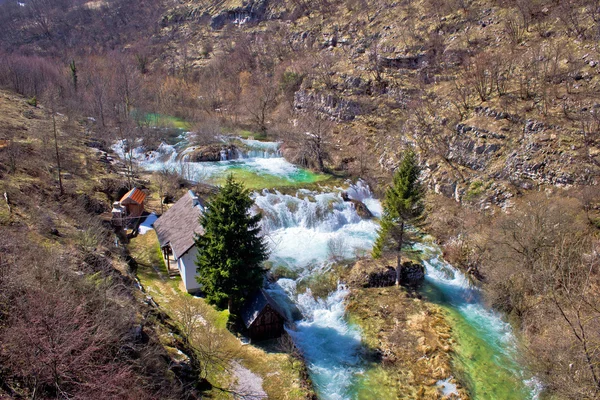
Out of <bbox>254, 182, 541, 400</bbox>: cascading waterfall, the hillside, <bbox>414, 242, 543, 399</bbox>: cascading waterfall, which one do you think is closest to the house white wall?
<bbox>254, 182, 541, 400</bbox>: cascading waterfall

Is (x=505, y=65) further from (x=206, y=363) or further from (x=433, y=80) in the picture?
(x=206, y=363)

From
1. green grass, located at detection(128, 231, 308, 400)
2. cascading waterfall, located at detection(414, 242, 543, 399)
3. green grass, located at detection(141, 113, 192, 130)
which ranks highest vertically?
green grass, located at detection(141, 113, 192, 130)

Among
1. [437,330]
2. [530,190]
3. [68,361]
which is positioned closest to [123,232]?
[68,361]

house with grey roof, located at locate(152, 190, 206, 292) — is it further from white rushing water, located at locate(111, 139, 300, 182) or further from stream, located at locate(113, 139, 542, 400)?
white rushing water, located at locate(111, 139, 300, 182)

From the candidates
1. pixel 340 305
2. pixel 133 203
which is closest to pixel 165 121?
pixel 133 203

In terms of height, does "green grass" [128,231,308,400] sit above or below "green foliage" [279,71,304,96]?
below

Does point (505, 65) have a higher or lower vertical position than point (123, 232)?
higher

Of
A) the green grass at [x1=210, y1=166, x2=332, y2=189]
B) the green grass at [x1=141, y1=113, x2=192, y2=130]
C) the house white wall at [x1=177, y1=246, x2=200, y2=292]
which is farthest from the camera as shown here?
the green grass at [x1=141, y1=113, x2=192, y2=130]
